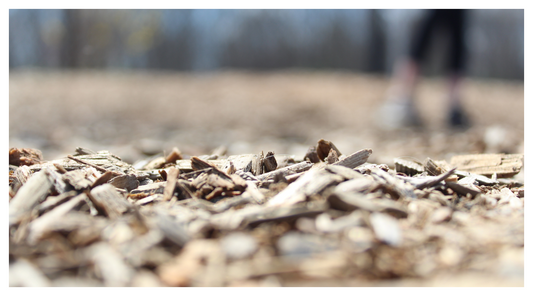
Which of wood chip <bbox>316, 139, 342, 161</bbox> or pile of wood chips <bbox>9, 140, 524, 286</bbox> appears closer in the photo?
pile of wood chips <bbox>9, 140, 524, 286</bbox>

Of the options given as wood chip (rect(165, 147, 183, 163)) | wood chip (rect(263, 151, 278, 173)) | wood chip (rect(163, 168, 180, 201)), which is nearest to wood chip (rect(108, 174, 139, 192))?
wood chip (rect(163, 168, 180, 201))

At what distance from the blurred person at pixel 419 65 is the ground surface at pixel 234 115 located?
8.6 inches

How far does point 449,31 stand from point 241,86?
16.4 feet

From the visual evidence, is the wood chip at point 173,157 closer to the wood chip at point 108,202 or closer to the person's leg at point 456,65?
the wood chip at point 108,202

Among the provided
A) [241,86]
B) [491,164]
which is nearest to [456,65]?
[491,164]

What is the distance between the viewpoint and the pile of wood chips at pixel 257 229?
77cm

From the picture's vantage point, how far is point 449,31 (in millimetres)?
3887

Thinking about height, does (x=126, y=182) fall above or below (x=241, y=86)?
below

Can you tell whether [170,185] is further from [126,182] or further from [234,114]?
[234,114]

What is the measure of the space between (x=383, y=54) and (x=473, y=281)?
482 inches

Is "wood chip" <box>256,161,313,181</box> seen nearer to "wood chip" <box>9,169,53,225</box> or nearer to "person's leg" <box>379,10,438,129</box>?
"wood chip" <box>9,169,53,225</box>

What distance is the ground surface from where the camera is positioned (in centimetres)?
334

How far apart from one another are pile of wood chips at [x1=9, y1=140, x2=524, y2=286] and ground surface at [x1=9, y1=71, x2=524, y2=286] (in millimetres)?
963

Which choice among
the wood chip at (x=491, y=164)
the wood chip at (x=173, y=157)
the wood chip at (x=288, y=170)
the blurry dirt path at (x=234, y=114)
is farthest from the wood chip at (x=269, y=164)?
the blurry dirt path at (x=234, y=114)
